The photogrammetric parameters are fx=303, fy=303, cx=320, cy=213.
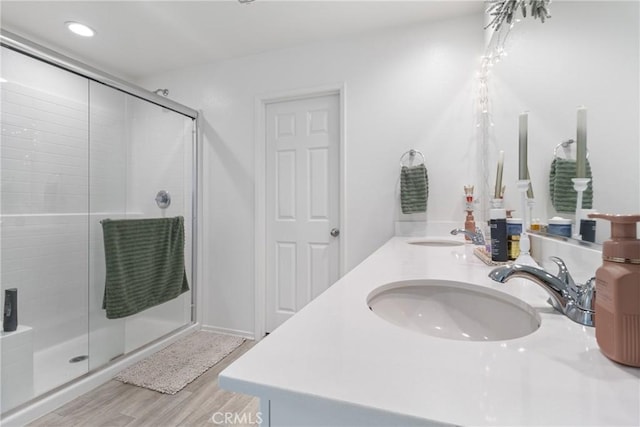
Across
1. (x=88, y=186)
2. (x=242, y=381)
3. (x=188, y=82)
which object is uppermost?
(x=188, y=82)

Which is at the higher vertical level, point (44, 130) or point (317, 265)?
point (44, 130)

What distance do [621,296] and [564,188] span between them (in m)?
0.52

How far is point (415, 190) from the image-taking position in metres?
2.03

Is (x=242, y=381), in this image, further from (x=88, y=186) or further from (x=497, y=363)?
(x=88, y=186)

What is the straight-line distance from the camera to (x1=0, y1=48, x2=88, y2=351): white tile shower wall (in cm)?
182

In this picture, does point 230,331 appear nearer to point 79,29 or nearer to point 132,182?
point 132,182

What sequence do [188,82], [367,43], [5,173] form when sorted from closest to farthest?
1. [5,173]
2. [367,43]
3. [188,82]

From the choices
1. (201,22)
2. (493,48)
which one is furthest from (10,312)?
(493,48)

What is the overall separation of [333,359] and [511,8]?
1.41 m

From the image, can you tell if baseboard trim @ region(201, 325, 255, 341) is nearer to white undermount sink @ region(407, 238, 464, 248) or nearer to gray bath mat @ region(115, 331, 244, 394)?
gray bath mat @ region(115, 331, 244, 394)

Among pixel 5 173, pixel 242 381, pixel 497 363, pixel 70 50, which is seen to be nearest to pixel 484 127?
pixel 497 363

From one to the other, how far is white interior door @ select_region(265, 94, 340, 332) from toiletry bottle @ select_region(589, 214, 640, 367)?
194 cm

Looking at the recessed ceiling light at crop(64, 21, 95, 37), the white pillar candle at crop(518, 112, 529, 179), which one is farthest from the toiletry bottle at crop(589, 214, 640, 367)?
the recessed ceiling light at crop(64, 21, 95, 37)

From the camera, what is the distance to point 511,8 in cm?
115
